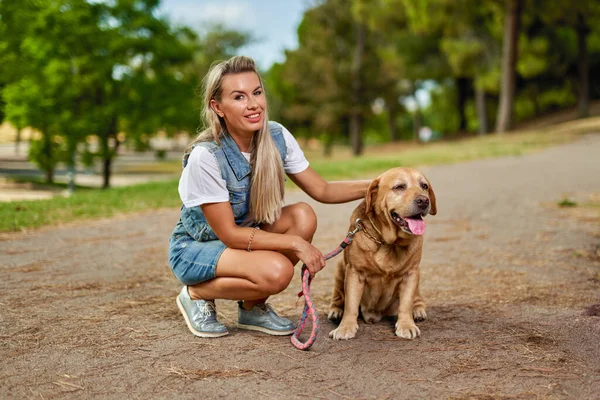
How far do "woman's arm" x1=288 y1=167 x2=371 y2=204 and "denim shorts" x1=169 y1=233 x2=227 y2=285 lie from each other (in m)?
0.73

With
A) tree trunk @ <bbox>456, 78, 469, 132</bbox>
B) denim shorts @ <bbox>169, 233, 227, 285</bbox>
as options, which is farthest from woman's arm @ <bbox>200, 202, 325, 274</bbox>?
tree trunk @ <bbox>456, 78, 469, 132</bbox>

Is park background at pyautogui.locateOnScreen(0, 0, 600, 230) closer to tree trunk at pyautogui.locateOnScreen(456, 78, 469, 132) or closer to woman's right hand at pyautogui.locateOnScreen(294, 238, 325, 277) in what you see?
tree trunk at pyautogui.locateOnScreen(456, 78, 469, 132)

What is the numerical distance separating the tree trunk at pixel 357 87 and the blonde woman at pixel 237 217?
32.3 m

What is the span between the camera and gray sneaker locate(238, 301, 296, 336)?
11.9ft

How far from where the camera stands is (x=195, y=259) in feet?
11.7

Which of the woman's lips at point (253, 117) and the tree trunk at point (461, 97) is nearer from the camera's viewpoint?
the woman's lips at point (253, 117)

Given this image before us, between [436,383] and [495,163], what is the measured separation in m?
13.7

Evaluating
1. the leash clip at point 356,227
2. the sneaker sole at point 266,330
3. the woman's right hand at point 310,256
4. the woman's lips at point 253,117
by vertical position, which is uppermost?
the woman's lips at point 253,117

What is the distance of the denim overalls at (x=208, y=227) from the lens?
11.6 ft

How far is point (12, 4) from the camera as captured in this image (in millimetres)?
15422

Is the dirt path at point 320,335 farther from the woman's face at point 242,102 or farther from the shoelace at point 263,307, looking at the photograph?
the woman's face at point 242,102

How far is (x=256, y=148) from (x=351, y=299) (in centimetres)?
109

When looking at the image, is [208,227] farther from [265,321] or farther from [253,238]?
[265,321]

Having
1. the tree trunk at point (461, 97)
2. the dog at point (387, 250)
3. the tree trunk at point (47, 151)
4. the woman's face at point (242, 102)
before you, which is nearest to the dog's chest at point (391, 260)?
the dog at point (387, 250)
